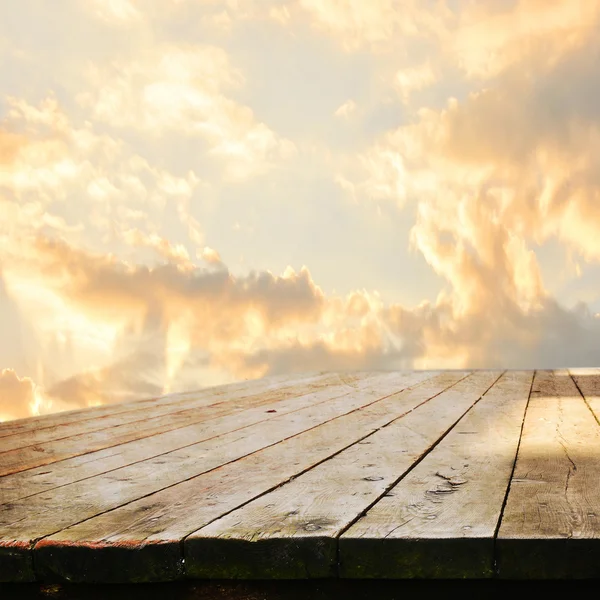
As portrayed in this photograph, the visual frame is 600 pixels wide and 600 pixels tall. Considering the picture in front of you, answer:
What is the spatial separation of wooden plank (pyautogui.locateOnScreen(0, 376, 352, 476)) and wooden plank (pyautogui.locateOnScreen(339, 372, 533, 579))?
0.94 metres

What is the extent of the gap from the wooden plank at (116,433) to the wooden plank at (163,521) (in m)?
0.51

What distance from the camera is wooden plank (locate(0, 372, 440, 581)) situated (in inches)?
42.4

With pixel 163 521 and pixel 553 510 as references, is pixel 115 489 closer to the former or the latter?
pixel 163 521

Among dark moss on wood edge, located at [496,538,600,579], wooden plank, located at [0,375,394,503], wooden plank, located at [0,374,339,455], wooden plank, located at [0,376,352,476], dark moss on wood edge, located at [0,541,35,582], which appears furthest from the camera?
wooden plank, located at [0,374,339,455]

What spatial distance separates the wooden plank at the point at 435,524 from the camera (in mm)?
934

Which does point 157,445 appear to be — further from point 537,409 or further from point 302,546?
point 537,409

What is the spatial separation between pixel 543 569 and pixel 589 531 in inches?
3.7

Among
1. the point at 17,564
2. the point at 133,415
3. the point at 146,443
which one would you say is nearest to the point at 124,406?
the point at 133,415

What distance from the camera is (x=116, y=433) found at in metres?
2.11

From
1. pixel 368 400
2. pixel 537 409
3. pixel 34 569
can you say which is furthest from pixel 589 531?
pixel 368 400

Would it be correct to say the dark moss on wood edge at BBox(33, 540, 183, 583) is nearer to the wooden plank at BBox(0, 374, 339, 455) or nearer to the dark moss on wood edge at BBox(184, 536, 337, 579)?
the dark moss on wood edge at BBox(184, 536, 337, 579)

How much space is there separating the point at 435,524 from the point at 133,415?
1.78 m

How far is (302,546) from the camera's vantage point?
0.95 metres

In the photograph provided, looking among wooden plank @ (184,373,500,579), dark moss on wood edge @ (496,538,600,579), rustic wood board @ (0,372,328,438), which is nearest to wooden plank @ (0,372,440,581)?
wooden plank @ (184,373,500,579)
